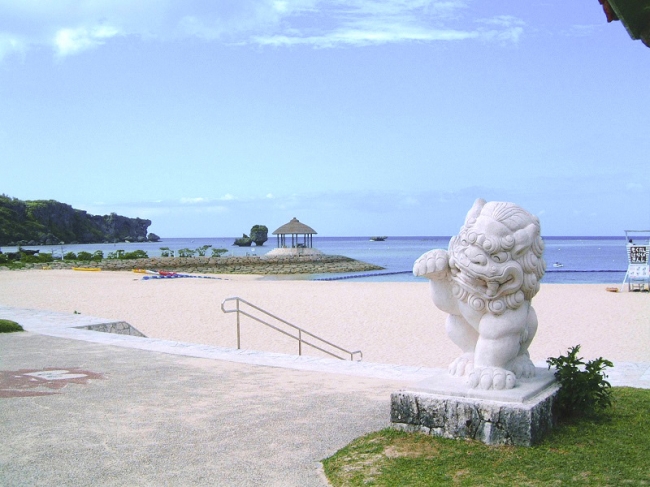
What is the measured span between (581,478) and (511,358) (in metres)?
1.19

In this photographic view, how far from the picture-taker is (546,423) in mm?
4781

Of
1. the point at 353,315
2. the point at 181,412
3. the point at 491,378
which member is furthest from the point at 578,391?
the point at 353,315

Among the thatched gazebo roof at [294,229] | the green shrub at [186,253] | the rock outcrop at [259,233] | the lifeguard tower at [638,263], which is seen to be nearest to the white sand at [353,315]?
the lifeguard tower at [638,263]

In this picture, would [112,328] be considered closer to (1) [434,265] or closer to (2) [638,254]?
(1) [434,265]

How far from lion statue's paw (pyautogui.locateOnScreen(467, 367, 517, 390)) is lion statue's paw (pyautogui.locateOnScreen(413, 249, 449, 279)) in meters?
0.79

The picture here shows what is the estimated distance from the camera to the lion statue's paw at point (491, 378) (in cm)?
481

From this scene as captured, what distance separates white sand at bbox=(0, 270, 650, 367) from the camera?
13.1m

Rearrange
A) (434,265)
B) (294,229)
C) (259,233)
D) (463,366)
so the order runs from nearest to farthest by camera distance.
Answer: (434,265)
(463,366)
(294,229)
(259,233)

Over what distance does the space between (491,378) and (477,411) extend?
0.93 ft

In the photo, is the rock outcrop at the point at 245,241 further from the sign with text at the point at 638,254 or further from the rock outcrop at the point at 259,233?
the sign with text at the point at 638,254

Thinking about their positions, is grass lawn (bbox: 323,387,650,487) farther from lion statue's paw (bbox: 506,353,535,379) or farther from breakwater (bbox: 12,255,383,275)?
breakwater (bbox: 12,255,383,275)

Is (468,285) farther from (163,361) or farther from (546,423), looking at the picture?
(163,361)

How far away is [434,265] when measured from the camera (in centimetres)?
511

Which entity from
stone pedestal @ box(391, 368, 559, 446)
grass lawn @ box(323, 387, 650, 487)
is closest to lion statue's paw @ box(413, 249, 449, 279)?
stone pedestal @ box(391, 368, 559, 446)
